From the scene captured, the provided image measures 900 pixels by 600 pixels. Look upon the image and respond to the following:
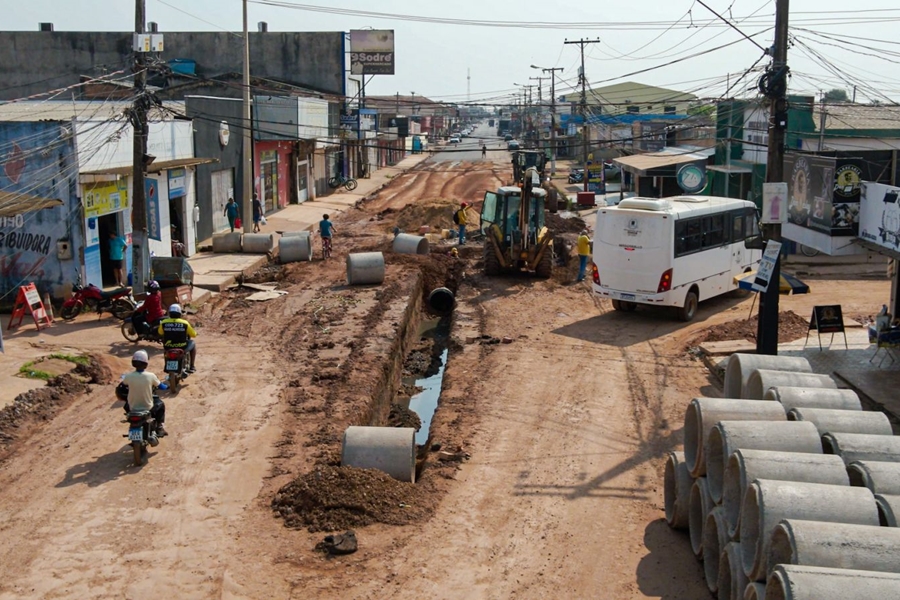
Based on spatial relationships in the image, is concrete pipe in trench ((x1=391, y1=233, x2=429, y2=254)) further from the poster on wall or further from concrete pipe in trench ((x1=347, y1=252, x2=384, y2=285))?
the poster on wall

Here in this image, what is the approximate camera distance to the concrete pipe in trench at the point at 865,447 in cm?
895

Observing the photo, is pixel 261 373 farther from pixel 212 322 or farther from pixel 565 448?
pixel 565 448

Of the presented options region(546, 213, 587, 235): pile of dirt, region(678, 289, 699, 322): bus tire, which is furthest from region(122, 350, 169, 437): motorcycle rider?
region(546, 213, 587, 235): pile of dirt

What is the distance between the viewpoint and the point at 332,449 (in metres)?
13.6

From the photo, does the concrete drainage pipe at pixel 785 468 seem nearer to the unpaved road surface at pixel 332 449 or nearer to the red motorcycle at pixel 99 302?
the unpaved road surface at pixel 332 449

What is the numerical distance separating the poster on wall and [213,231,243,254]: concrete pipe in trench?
20.6 metres

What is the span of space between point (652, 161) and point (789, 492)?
1472 inches

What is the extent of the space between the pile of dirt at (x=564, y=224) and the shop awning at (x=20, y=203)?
2054 cm

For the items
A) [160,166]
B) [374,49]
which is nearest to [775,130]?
[160,166]

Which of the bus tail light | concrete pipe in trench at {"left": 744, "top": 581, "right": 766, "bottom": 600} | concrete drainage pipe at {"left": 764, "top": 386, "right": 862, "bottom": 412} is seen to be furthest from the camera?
the bus tail light

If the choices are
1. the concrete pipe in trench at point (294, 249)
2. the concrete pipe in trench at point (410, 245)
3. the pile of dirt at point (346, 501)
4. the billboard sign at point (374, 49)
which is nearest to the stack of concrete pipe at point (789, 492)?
the pile of dirt at point (346, 501)

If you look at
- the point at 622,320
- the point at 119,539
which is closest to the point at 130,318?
the point at 119,539

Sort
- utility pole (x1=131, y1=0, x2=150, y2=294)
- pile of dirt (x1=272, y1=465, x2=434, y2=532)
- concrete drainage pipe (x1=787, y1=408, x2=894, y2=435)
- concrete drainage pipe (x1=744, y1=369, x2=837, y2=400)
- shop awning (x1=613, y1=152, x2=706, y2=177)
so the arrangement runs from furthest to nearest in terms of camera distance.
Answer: shop awning (x1=613, y1=152, x2=706, y2=177)
utility pole (x1=131, y1=0, x2=150, y2=294)
concrete drainage pipe (x1=744, y1=369, x2=837, y2=400)
pile of dirt (x1=272, y1=465, x2=434, y2=532)
concrete drainage pipe (x1=787, y1=408, x2=894, y2=435)

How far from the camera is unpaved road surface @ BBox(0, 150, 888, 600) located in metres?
9.77
